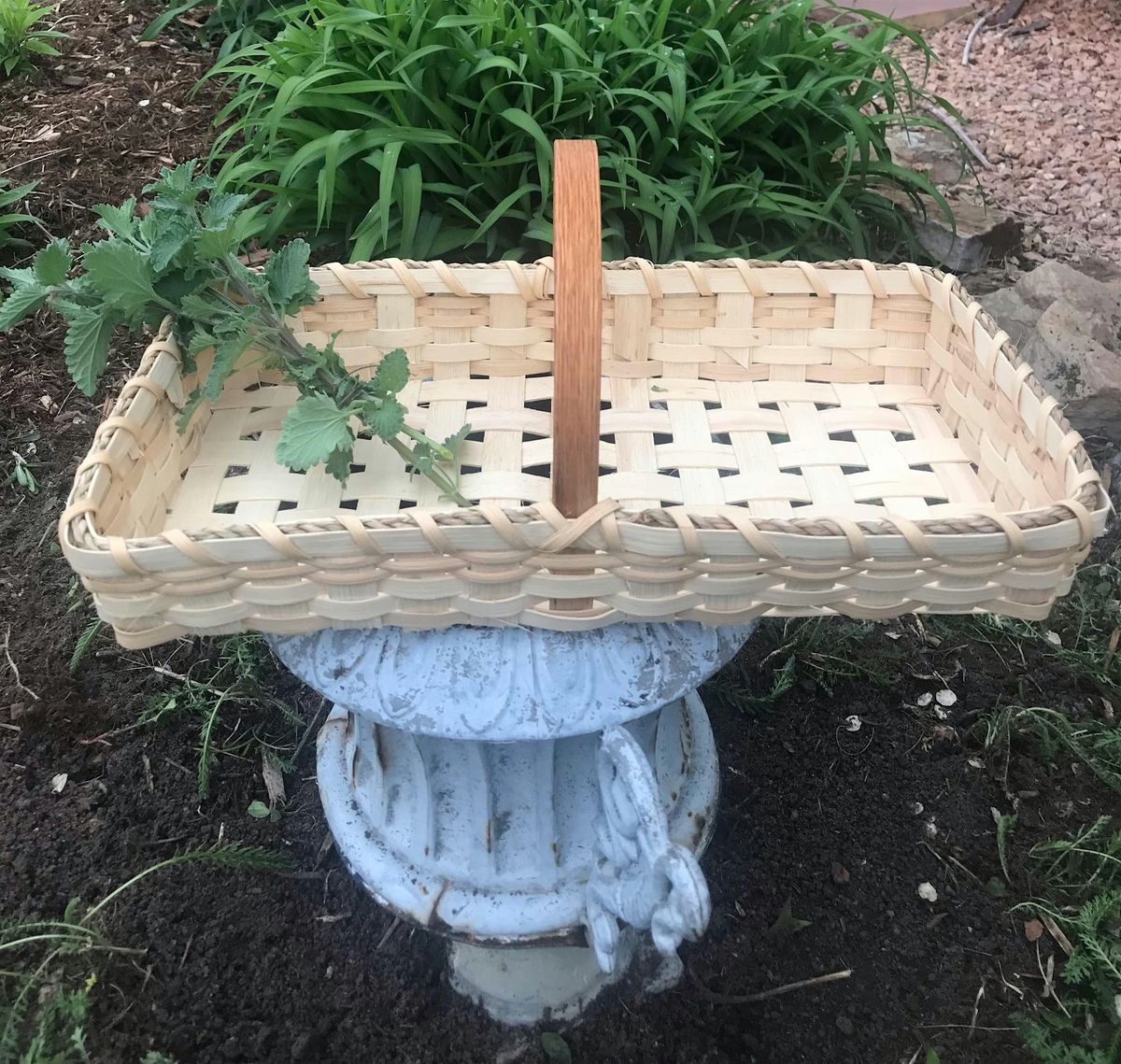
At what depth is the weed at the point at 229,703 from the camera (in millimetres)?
1263

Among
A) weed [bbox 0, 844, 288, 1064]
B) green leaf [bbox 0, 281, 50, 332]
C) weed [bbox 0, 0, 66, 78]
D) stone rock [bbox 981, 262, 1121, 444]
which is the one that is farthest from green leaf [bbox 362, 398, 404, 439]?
weed [bbox 0, 0, 66, 78]

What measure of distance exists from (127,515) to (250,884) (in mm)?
564

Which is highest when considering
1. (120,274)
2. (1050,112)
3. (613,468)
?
(120,274)

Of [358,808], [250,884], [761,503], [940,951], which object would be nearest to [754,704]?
[940,951]

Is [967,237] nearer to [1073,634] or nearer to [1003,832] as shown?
[1073,634]

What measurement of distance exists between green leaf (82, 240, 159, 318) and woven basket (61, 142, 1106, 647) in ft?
0.18

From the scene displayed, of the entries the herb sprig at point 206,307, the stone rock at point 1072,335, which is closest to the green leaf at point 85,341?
the herb sprig at point 206,307

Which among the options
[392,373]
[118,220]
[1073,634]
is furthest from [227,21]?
[1073,634]

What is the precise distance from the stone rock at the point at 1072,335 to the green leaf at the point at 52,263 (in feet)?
5.13

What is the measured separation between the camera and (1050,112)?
2971 mm

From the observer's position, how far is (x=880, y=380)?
1.10 m

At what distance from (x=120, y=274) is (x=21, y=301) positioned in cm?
11

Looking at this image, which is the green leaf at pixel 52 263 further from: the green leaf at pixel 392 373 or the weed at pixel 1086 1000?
the weed at pixel 1086 1000

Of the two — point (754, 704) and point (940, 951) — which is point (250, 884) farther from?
point (940, 951)
